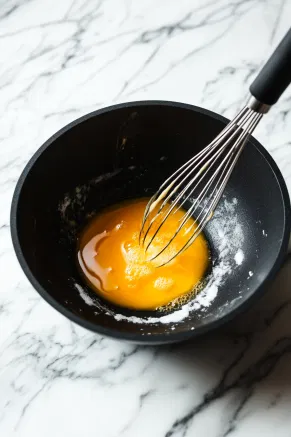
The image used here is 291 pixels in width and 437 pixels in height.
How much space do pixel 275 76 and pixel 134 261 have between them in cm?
39

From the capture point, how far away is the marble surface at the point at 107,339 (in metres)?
0.86

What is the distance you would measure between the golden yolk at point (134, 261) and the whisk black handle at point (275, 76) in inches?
12.6

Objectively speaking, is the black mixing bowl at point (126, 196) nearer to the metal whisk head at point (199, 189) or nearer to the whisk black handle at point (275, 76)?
the metal whisk head at point (199, 189)

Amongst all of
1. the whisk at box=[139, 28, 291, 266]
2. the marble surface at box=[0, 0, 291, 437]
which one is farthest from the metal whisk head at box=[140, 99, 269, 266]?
the marble surface at box=[0, 0, 291, 437]

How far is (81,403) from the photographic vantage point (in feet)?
2.85

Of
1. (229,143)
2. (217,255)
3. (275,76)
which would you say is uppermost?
(275,76)

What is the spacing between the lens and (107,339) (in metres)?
0.90

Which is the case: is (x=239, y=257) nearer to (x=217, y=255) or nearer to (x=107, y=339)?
(x=217, y=255)

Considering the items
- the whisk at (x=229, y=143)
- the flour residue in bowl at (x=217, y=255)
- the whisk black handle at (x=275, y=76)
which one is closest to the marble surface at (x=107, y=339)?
the flour residue in bowl at (x=217, y=255)

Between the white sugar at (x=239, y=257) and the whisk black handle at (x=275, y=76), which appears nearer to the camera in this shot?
the whisk black handle at (x=275, y=76)

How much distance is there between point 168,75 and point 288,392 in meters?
0.59

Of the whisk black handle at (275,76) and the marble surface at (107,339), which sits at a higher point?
the whisk black handle at (275,76)

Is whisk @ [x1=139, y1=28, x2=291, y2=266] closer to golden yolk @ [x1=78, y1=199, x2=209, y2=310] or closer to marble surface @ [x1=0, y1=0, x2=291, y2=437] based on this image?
golden yolk @ [x1=78, y1=199, x2=209, y2=310]

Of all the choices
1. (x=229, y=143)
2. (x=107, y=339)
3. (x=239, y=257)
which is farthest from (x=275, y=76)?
(x=107, y=339)
